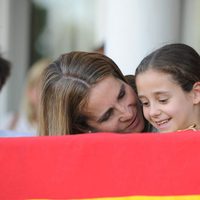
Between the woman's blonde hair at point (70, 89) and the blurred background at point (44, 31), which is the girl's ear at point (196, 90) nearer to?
the woman's blonde hair at point (70, 89)

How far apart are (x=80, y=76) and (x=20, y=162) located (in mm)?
688

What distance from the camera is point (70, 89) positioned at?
281 centimetres

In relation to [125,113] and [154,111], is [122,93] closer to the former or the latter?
[125,113]

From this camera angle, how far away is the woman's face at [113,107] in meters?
2.77

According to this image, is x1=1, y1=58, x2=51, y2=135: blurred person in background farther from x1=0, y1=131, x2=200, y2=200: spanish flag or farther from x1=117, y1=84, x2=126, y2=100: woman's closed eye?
x1=0, y1=131, x2=200, y2=200: spanish flag

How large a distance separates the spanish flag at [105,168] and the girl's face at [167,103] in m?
0.46

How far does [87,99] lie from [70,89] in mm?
84

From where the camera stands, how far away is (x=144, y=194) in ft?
7.06

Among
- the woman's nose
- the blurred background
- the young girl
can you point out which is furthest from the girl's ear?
the blurred background

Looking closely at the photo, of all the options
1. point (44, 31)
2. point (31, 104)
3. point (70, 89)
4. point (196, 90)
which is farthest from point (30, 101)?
point (196, 90)

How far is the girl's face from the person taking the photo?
266 cm

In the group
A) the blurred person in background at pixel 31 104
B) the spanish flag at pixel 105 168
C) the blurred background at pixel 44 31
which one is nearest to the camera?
the spanish flag at pixel 105 168

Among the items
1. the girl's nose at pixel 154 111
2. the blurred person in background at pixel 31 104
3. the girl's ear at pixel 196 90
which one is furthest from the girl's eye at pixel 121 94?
the blurred person in background at pixel 31 104

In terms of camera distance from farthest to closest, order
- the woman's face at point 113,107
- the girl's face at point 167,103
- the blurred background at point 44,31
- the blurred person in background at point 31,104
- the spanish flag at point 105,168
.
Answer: the blurred background at point 44,31
the blurred person in background at point 31,104
the woman's face at point 113,107
the girl's face at point 167,103
the spanish flag at point 105,168
